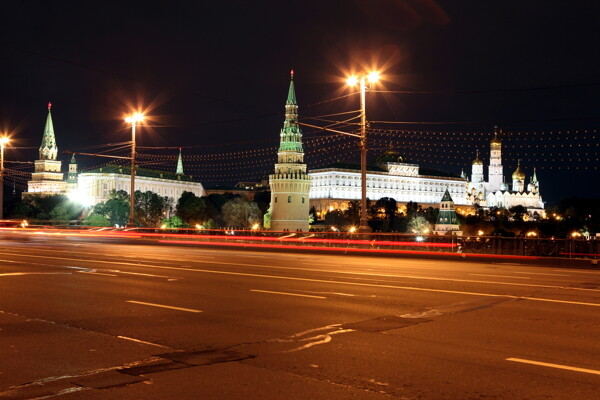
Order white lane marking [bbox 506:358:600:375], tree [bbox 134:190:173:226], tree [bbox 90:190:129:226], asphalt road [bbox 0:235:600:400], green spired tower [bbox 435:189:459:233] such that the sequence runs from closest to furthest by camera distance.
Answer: asphalt road [bbox 0:235:600:400] → white lane marking [bbox 506:358:600:375] → green spired tower [bbox 435:189:459:233] → tree [bbox 90:190:129:226] → tree [bbox 134:190:173:226]

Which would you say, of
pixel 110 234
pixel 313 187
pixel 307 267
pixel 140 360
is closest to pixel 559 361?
pixel 140 360

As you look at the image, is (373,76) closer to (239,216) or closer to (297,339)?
(297,339)

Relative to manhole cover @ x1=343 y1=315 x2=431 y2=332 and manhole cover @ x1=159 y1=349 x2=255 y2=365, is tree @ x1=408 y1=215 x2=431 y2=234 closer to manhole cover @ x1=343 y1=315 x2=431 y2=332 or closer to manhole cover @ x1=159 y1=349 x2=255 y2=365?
manhole cover @ x1=343 y1=315 x2=431 y2=332

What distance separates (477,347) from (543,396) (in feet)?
7.41

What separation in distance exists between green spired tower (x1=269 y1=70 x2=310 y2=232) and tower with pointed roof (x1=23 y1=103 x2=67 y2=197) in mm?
90876

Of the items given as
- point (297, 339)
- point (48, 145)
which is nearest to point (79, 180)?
point (48, 145)

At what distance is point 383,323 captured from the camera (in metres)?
10.6

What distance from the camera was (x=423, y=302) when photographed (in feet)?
42.6

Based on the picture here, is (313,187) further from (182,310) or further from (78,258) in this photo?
(182,310)

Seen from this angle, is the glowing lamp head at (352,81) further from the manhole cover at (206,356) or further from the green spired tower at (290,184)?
the green spired tower at (290,184)

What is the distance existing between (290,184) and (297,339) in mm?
112047

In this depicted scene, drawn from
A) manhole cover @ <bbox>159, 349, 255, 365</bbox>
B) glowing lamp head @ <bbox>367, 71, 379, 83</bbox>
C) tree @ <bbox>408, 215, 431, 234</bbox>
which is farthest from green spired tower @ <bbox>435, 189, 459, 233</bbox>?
manhole cover @ <bbox>159, 349, 255, 365</bbox>

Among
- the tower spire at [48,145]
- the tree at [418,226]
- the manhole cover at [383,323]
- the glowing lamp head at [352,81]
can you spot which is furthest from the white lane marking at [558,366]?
the tower spire at [48,145]

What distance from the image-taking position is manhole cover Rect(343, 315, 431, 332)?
33.2 ft
